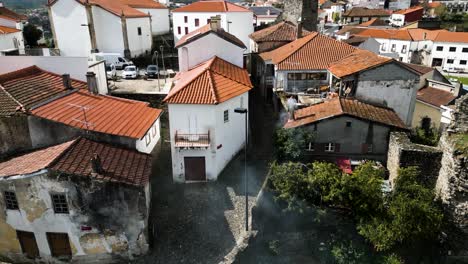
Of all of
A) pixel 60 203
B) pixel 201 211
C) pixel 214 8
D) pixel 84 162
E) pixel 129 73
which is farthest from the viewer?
pixel 214 8

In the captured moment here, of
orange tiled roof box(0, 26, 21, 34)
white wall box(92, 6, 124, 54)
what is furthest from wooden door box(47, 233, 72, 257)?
orange tiled roof box(0, 26, 21, 34)

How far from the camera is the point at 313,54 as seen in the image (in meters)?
29.8

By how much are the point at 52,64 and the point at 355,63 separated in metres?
22.4

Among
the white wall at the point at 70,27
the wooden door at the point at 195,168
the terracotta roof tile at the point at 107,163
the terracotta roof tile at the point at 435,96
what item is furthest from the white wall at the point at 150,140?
the terracotta roof tile at the point at 435,96

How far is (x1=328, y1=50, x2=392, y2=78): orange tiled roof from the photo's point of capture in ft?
80.2

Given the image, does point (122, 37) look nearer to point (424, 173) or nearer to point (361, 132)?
point (361, 132)

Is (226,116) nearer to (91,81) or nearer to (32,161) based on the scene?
(91,81)

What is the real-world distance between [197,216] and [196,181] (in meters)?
3.36

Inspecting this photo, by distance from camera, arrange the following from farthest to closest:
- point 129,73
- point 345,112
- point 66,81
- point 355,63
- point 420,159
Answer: point 129,73 < point 355,63 < point 66,81 < point 345,112 < point 420,159

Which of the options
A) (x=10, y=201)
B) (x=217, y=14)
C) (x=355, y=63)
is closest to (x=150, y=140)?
(x=10, y=201)

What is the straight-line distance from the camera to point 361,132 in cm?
2227

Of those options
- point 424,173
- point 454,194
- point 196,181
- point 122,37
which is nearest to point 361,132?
point 424,173

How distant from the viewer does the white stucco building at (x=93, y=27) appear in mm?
39469

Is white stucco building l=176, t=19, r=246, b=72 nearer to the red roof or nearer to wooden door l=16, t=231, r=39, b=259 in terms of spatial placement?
the red roof
